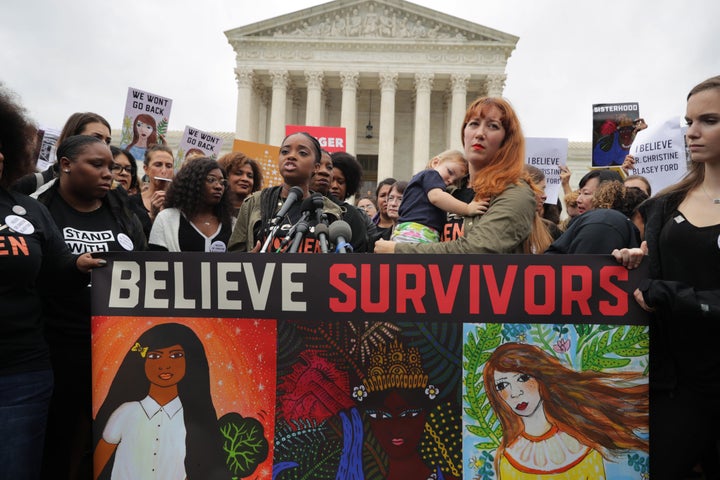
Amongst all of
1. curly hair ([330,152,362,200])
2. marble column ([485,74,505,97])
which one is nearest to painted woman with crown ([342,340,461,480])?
curly hair ([330,152,362,200])

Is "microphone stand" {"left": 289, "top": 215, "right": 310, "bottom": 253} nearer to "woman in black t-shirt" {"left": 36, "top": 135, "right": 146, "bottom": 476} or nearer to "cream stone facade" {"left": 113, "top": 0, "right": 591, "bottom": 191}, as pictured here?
"woman in black t-shirt" {"left": 36, "top": 135, "right": 146, "bottom": 476}

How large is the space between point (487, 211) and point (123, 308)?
2031 mm

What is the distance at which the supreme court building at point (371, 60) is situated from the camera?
35.9 metres

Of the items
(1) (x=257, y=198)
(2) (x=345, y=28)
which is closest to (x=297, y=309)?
(1) (x=257, y=198)

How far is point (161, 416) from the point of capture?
2.60 metres

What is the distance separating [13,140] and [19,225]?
0.55 metres

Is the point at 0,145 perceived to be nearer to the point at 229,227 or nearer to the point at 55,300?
the point at 55,300

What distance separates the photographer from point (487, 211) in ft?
9.04

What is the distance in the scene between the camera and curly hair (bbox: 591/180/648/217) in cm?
411

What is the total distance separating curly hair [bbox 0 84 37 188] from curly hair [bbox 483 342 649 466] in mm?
2653

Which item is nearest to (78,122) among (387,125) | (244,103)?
(387,125)

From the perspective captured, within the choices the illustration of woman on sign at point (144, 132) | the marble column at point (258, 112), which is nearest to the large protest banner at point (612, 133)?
the illustration of woman on sign at point (144, 132)

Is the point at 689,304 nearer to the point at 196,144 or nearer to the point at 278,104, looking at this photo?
the point at 196,144

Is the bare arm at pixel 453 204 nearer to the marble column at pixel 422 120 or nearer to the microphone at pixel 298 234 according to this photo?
the microphone at pixel 298 234
